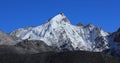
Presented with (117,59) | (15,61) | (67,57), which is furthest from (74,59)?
(15,61)

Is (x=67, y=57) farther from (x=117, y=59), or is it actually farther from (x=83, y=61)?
(x=117, y=59)

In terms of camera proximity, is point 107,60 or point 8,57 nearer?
point 107,60

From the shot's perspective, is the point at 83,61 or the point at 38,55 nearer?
the point at 83,61

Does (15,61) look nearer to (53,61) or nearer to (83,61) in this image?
(53,61)

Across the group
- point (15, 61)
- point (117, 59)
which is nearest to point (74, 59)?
point (117, 59)

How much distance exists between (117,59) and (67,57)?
16.1m

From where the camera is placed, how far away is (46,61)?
154750mm

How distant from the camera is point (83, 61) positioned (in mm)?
148625

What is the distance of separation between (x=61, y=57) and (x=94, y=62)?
37.2 ft

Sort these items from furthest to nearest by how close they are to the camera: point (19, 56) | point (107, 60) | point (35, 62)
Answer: point (19, 56), point (35, 62), point (107, 60)

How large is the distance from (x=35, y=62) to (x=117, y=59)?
91.0ft

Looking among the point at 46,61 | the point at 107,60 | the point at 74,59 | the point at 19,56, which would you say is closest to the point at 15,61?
the point at 19,56

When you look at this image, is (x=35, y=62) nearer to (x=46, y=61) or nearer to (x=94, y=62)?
(x=46, y=61)

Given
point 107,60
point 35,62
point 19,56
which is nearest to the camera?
point 107,60
